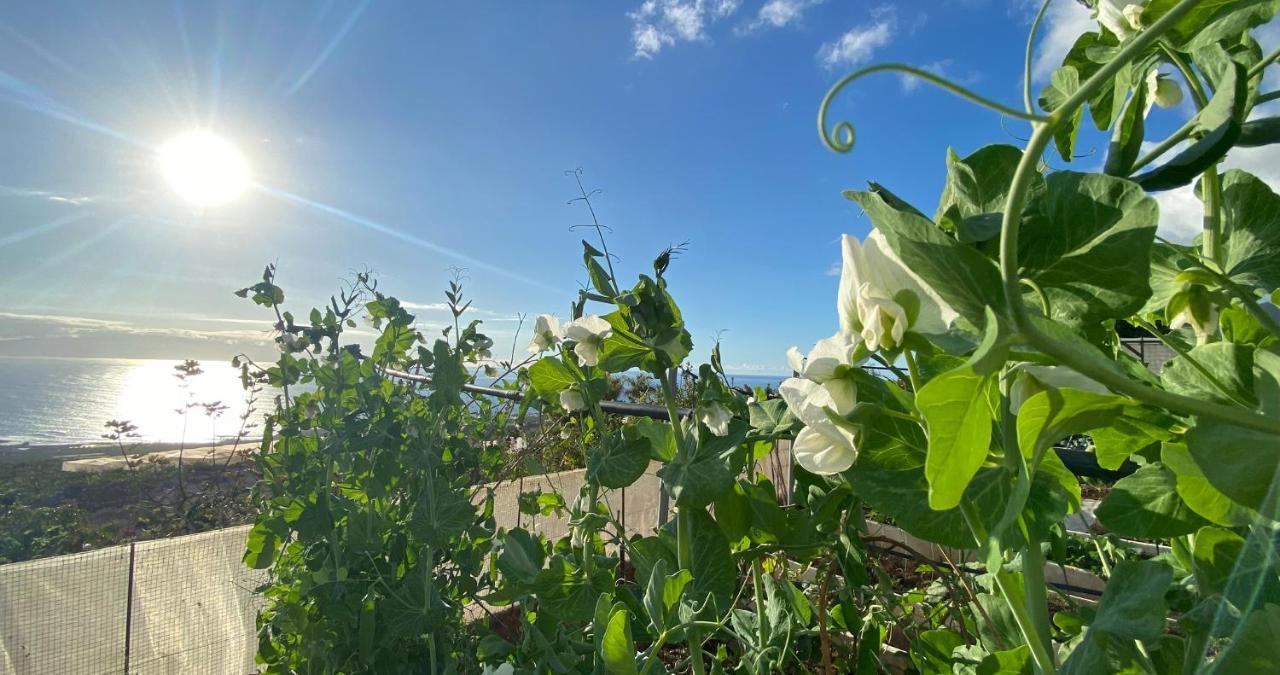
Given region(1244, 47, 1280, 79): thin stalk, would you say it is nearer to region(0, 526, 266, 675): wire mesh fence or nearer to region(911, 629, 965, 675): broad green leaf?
region(911, 629, 965, 675): broad green leaf

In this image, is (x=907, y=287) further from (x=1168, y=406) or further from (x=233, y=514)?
(x=233, y=514)

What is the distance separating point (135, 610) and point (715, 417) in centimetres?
189

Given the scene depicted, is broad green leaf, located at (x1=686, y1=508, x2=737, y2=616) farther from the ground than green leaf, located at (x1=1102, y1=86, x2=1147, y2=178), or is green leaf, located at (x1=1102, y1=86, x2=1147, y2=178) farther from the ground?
green leaf, located at (x1=1102, y1=86, x2=1147, y2=178)

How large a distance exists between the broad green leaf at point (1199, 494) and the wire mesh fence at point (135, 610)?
207 cm

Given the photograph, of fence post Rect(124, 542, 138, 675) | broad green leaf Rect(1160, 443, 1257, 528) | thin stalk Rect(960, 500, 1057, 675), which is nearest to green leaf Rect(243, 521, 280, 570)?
fence post Rect(124, 542, 138, 675)


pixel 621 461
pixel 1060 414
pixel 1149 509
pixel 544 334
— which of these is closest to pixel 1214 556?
pixel 1149 509

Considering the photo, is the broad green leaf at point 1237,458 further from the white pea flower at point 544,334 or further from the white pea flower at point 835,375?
the white pea flower at point 544,334

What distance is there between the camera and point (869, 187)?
0.34 metres

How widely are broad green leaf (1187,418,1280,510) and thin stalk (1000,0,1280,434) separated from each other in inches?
0.7

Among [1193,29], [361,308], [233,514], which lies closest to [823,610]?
[1193,29]

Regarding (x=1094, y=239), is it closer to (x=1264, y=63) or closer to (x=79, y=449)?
(x=1264, y=63)

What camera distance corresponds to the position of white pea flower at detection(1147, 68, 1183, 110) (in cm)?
49

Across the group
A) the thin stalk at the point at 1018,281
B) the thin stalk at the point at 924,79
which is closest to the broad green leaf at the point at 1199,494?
the thin stalk at the point at 1018,281

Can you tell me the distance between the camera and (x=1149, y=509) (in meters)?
0.45
